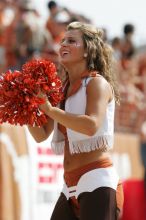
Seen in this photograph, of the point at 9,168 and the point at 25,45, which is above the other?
the point at 25,45

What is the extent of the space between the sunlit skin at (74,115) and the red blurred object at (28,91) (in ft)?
0.30

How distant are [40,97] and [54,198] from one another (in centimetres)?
349

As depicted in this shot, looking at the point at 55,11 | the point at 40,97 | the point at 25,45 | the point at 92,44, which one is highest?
the point at 55,11

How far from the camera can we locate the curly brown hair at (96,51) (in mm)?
3936

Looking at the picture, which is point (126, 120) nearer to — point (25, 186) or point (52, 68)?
point (25, 186)

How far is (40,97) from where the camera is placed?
3.67 meters

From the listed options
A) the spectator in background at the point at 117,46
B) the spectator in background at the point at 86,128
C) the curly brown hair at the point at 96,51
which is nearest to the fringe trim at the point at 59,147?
the spectator in background at the point at 86,128

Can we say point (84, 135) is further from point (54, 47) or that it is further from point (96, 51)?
point (54, 47)

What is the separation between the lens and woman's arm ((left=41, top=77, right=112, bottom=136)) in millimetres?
3617

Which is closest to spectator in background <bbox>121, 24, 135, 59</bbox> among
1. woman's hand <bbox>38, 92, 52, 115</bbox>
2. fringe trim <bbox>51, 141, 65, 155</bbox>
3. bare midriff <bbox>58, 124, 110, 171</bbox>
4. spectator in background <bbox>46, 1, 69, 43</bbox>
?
spectator in background <bbox>46, 1, 69, 43</bbox>

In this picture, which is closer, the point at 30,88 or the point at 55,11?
the point at 30,88

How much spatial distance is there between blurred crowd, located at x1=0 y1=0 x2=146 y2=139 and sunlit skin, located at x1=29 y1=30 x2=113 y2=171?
4.45 metres

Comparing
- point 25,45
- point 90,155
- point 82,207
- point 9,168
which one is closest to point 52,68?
point 90,155

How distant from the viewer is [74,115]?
3.64m
